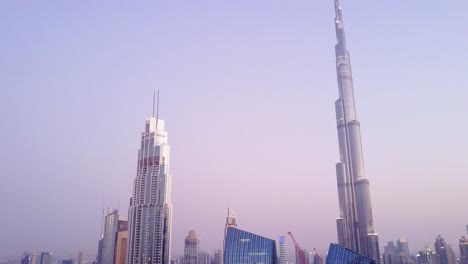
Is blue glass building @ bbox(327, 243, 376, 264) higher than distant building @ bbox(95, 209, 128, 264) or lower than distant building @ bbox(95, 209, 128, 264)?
lower

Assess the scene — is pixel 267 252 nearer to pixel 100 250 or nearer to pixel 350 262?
pixel 350 262

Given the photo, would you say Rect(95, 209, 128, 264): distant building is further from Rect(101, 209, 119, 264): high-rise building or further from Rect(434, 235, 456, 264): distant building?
Rect(434, 235, 456, 264): distant building

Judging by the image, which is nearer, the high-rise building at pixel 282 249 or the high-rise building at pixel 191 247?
the high-rise building at pixel 282 249

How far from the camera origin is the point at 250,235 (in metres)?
107

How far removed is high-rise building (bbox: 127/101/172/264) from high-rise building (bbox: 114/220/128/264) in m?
34.2

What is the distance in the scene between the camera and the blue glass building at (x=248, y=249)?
104 metres

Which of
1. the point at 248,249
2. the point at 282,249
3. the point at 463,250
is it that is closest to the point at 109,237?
the point at 282,249

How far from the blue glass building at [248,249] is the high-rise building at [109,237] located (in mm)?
89086

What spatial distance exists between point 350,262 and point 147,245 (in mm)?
71586

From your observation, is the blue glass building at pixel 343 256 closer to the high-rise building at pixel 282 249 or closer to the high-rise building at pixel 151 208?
the high-rise building at pixel 151 208

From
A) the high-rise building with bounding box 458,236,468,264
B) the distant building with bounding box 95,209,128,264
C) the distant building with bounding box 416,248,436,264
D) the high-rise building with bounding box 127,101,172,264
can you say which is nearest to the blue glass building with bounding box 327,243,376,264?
the high-rise building with bounding box 127,101,172,264

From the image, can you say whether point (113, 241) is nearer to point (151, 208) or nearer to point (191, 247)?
point (191, 247)

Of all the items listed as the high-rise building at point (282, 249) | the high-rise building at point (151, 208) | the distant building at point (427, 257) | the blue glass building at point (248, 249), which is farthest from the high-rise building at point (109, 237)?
the distant building at point (427, 257)

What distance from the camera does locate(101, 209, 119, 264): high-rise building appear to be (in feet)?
614
